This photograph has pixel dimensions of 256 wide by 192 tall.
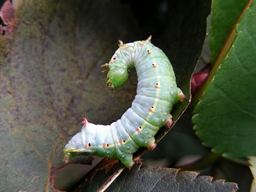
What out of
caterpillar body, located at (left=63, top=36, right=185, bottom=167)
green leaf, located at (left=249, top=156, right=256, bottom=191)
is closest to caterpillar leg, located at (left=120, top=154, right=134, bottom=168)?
caterpillar body, located at (left=63, top=36, right=185, bottom=167)

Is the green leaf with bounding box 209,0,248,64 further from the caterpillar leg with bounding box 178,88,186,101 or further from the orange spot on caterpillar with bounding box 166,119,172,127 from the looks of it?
the orange spot on caterpillar with bounding box 166,119,172,127

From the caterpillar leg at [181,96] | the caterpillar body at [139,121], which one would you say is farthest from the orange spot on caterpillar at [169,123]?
the caterpillar leg at [181,96]

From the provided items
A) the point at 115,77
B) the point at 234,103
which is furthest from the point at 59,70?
the point at 234,103

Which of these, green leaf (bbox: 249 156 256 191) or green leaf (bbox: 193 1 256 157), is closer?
green leaf (bbox: 193 1 256 157)

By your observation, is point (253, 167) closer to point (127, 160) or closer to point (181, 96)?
point (181, 96)

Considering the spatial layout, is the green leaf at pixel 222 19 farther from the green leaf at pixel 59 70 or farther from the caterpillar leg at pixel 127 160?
the caterpillar leg at pixel 127 160

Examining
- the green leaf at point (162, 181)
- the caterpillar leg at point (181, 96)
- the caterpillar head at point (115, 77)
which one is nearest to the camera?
the green leaf at point (162, 181)
